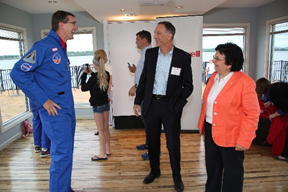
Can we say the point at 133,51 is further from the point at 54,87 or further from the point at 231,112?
the point at 231,112

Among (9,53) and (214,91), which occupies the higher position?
(9,53)

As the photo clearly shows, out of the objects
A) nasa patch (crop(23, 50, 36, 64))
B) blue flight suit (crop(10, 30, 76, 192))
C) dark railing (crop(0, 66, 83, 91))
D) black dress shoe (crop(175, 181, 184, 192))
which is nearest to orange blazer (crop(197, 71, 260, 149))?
black dress shoe (crop(175, 181, 184, 192))

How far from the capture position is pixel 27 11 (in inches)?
208

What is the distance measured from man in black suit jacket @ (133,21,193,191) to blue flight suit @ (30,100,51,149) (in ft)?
6.65

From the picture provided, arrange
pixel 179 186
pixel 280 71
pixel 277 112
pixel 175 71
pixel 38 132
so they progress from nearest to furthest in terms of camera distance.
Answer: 1. pixel 175 71
2. pixel 179 186
3. pixel 277 112
4. pixel 38 132
5. pixel 280 71

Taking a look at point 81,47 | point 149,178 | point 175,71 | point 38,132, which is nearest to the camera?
point 175,71

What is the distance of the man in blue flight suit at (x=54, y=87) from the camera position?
1.87m

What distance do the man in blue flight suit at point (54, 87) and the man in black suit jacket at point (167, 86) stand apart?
85 centimetres

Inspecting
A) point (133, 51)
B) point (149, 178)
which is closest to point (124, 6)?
point (133, 51)

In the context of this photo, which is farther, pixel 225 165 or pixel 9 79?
pixel 9 79

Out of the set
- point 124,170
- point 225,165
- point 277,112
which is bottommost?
point 124,170

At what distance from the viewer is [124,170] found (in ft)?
10.2

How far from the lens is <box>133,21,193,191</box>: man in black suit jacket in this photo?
238 centimetres

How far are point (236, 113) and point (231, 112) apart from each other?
42 mm
